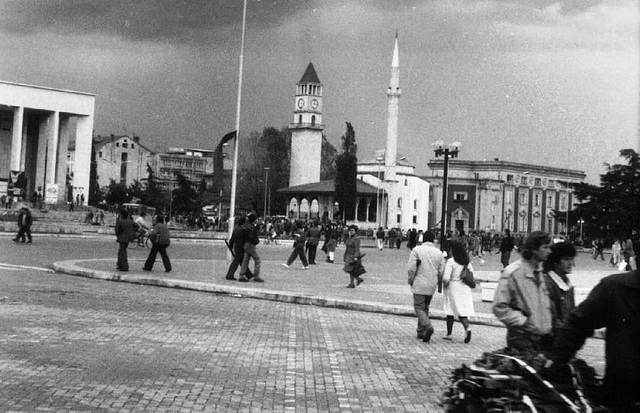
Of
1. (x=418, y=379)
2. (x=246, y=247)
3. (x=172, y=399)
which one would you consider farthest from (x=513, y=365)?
(x=246, y=247)

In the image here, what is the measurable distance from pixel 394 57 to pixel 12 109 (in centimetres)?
4410

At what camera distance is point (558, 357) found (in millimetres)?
4793

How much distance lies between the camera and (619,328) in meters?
4.44

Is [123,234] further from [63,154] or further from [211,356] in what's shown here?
[63,154]


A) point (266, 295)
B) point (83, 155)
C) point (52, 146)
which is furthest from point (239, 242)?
point (83, 155)

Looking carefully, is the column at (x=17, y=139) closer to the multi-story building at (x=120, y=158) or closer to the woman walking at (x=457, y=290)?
the multi-story building at (x=120, y=158)

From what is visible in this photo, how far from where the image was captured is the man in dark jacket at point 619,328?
437cm

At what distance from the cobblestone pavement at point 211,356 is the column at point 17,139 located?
212 ft

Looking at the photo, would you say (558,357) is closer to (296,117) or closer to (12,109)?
(12,109)

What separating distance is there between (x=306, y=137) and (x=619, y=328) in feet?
410

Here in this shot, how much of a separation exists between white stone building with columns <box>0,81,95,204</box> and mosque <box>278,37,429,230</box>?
28783 millimetres

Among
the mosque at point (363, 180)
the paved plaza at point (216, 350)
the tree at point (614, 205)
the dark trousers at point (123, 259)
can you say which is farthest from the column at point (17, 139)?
the paved plaza at point (216, 350)

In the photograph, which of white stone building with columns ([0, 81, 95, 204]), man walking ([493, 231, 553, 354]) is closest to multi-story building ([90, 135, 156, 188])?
white stone building with columns ([0, 81, 95, 204])

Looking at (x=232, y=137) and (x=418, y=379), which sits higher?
(x=232, y=137)
